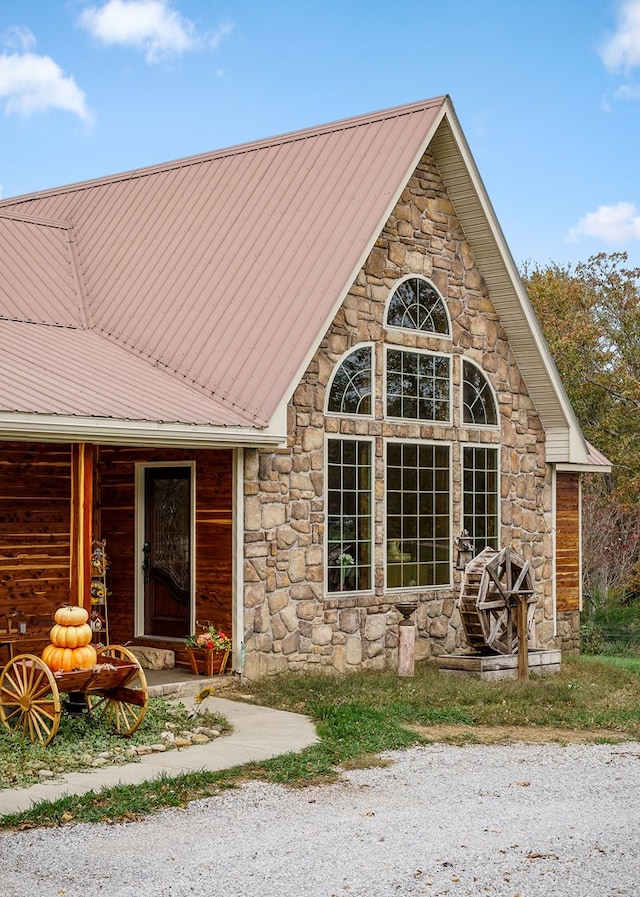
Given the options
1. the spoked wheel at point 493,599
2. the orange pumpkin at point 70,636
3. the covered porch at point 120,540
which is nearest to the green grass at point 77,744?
the orange pumpkin at point 70,636

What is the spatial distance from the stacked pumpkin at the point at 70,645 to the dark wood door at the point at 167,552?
3.35 metres

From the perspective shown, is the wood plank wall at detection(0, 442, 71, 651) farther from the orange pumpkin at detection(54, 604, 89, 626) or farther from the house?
the orange pumpkin at detection(54, 604, 89, 626)

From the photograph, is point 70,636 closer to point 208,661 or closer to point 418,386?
point 208,661

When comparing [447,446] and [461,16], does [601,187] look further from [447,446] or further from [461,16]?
[447,446]

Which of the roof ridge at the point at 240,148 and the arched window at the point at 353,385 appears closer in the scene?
the arched window at the point at 353,385

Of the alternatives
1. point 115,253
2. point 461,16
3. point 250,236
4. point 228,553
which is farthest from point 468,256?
point 461,16

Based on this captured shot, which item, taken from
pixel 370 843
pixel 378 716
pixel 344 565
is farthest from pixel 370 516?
pixel 370 843

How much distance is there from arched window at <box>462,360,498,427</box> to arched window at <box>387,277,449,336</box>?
0.70 metres

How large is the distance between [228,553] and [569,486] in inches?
266

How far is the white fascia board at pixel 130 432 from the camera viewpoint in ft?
34.0

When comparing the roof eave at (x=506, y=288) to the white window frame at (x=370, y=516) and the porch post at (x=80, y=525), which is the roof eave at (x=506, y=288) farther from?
the porch post at (x=80, y=525)

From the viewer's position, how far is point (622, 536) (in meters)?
27.6

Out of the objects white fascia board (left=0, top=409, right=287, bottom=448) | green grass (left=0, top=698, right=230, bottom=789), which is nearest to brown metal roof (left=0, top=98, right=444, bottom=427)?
white fascia board (left=0, top=409, right=287, bottom=448)

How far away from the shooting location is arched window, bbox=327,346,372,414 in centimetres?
1403
